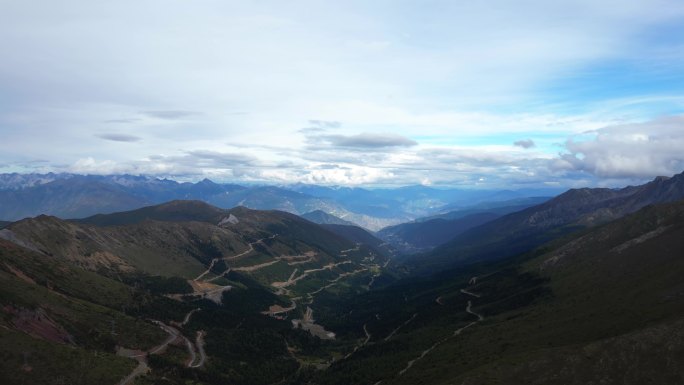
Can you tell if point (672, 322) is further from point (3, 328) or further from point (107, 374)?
point (3, 328)

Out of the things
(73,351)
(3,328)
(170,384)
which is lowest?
(170,384)

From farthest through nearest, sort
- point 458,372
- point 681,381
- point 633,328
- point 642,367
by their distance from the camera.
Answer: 1. point 458,372
2. point 633,328
3. point 642,367
4. point 681,381

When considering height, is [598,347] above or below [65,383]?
above

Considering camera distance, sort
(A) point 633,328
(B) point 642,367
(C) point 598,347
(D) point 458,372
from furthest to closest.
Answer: (D) point 458,372, (A) point 633,328, (C) point 598,347, (B) point 642,367

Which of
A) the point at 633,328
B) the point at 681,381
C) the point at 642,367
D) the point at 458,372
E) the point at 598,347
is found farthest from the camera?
the point at 458,372

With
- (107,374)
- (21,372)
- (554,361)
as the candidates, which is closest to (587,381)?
(554,361)

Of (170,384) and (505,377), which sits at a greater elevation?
(505,377)

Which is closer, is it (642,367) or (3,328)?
(642,367)

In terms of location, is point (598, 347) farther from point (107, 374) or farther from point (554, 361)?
point (107, 374)

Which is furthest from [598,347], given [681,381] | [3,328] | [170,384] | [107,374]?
[3,328]
